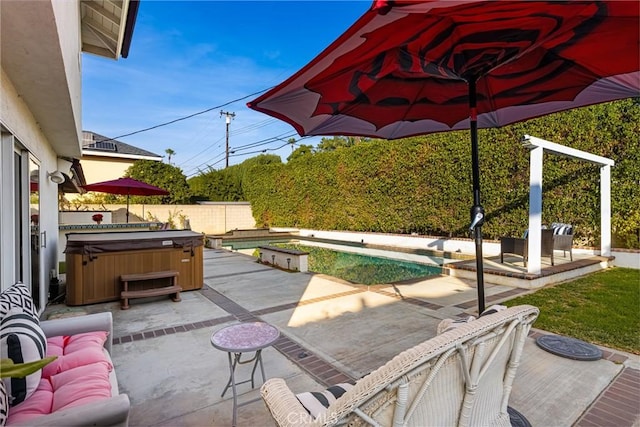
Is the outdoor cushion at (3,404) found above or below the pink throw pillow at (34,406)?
above

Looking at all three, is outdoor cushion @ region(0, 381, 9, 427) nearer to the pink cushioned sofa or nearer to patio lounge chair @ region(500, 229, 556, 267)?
the pink cushioned sofa

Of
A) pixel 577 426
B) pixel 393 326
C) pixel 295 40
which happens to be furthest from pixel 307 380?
pixel 295 40

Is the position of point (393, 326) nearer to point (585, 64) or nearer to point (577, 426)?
point (577, 426)

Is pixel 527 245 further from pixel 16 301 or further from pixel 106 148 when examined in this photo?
pixel 106 148

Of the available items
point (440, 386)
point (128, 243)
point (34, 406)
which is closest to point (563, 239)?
point (440, 386)

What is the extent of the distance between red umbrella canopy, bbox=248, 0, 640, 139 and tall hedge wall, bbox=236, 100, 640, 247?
7194 mm

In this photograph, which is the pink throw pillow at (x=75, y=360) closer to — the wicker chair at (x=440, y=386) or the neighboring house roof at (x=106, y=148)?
the wicker chair at (x=440, y=386)

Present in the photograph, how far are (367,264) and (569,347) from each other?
7724mm

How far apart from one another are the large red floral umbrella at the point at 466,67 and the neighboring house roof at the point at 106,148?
23.9 m

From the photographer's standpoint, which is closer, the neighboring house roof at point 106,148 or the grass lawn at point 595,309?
the grass lawn at point 595,309

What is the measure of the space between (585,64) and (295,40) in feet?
62.5

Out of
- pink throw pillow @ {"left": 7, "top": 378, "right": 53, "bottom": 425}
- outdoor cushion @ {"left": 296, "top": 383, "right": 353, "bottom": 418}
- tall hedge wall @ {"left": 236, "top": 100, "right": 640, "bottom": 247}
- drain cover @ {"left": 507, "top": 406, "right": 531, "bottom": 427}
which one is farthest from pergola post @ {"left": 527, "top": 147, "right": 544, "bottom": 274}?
pink throw pillow @ {"left": 7, "top": 378, "right": 53, "bottom": 425}

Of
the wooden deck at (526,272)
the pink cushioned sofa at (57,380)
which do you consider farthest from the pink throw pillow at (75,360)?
the wooden deck at (526,272)

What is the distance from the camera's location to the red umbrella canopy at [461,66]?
1.82m
